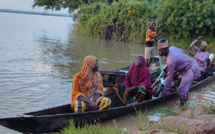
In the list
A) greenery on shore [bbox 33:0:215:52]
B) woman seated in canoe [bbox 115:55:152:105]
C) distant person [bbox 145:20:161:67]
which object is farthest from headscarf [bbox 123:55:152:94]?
greenery on shore [bbox 33:0:215:52]

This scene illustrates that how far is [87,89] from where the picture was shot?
639 centimetres

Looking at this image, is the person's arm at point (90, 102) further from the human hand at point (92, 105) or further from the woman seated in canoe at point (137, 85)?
the woman seated in canoe at point (137, 85)

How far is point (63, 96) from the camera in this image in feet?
29.5

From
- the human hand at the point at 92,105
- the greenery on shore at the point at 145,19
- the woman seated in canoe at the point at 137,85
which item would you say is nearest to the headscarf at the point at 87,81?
the human hand at the point at 92,105

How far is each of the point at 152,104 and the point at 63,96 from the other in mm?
2528

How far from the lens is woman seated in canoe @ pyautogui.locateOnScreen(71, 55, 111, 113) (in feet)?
20.5

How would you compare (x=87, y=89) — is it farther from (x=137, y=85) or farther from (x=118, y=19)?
Answer: (x=118, y=19)

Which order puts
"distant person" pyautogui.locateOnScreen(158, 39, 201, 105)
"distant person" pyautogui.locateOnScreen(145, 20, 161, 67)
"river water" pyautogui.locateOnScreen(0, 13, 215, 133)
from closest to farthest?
"distant person" pyautogui.locateOnScreen(158, 39, 201, 105)
"river water" pyautogui.locateOnScreen(0, 13, 215, 133)
"distant person" pyautogui.locateOnScreen(145, 20, 161, 67)

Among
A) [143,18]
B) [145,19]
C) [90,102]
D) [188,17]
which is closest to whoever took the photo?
[90,102]

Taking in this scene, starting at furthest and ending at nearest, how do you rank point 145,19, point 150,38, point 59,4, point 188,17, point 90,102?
1. point 59,4
2. point 145,19
3. point 188,17
4. point 150,38
5. point 90,102

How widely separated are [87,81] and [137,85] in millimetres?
1681

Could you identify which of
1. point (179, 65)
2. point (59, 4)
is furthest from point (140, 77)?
point (59, 4)

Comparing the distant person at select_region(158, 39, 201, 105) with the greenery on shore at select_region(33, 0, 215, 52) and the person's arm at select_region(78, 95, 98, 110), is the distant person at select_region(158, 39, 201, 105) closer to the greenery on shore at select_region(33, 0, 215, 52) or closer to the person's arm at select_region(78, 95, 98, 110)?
the person's arm at select_region(78, 95, 98, 110)

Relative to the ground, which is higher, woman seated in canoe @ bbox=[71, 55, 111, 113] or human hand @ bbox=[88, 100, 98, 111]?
woman seated in canoe @ bbox=[71, 55, 111, 113]
